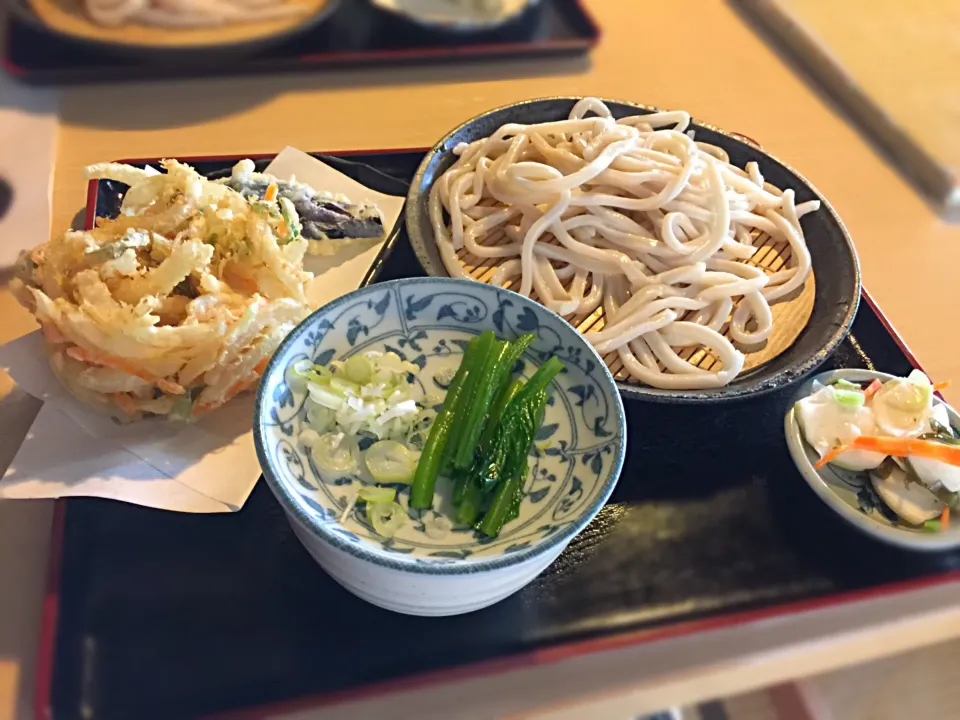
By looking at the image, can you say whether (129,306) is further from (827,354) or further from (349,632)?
(827,354)

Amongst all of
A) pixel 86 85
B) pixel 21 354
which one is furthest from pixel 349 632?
pixel 86 85

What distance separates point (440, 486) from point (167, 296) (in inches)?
19.4

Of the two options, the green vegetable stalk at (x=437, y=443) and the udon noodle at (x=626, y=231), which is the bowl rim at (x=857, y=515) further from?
the green vegetable stalk at (x=437, y=443)

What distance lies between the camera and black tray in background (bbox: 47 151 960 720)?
95 centimetres

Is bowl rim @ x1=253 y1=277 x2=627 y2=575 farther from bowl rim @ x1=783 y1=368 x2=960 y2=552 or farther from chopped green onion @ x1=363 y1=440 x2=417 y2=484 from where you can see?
bowl rim @ x1=783 y1=368 x2=960 y2=552

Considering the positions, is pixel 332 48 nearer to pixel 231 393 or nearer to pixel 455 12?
pixel 455 12

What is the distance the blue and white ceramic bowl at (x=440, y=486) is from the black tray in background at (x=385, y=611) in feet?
0.21

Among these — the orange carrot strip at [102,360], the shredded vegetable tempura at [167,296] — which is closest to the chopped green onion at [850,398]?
the shredded vegetable tempura at [167,296]

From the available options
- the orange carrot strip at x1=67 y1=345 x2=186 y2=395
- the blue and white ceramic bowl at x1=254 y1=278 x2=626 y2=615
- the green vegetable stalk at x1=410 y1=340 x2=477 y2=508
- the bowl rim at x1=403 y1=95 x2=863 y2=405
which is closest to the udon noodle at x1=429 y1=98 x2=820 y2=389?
the bowl rim at x1=403 y1=95 x2=863 y2=405

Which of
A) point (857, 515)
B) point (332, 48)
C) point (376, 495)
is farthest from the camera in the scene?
point (332, 48)

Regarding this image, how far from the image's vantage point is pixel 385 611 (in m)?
1.03

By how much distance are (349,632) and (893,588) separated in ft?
2.62

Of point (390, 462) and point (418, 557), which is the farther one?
point (390, 462)

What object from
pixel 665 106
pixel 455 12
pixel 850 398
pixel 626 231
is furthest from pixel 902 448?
pixel 455 12
